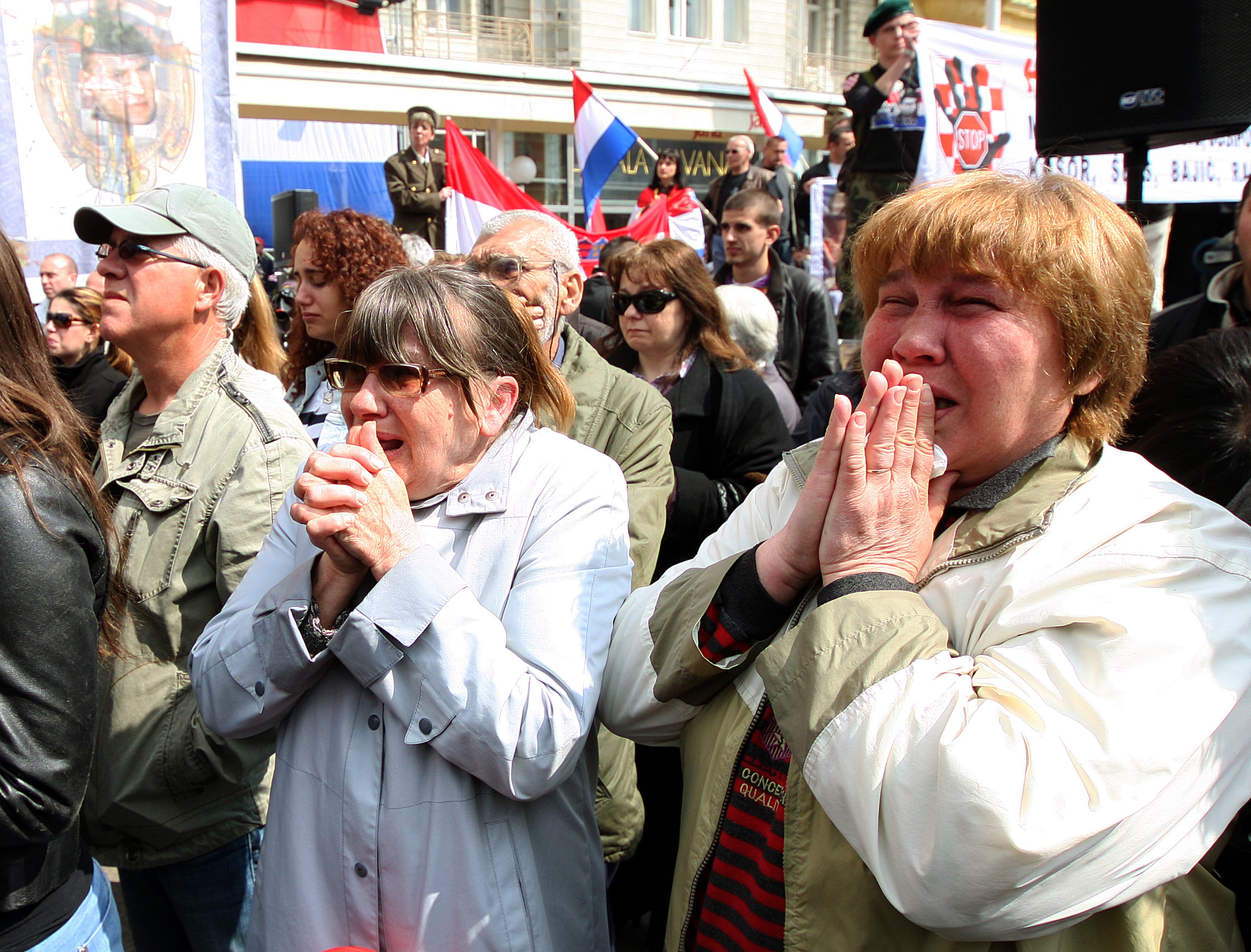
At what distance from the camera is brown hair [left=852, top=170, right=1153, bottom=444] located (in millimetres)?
1371

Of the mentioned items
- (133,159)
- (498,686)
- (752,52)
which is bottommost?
(498,686)

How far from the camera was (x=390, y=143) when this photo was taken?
17.4m

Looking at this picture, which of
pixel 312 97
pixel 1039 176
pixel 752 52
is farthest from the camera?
pixel 752 52

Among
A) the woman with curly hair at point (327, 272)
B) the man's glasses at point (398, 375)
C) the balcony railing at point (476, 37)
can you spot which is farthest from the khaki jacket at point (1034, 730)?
the balcony railing at point (476, 37)

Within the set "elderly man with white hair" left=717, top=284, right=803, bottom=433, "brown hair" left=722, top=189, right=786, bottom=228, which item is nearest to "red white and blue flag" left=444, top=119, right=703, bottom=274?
"brown hair" left=722, top=189, right=786, bottom=228

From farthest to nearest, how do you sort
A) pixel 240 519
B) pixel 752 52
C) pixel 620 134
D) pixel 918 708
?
pixel 752 52 → pixel 620 134 → pixel 240 519 → pixel 918 708

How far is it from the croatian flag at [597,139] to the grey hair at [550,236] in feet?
16.7

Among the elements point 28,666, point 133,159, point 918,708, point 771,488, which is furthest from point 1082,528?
point 133,159

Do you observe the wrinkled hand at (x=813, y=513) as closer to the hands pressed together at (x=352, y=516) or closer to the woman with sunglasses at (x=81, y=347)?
the hands pressed together at (x=352, y=516)

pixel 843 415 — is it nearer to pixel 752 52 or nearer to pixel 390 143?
pixel 390 143

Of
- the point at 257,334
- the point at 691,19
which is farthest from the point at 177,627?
the point at 691,19

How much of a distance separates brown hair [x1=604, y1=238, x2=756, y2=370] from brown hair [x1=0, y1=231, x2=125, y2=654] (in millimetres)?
2166

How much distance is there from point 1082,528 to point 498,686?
0.86 meters

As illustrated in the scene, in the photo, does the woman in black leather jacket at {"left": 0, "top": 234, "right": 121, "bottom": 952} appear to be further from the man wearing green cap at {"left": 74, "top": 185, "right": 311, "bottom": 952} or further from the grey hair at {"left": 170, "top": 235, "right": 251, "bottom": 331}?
the grey hair at {"left": 170, "top": 235, "right": 251, "bottom": 331}
